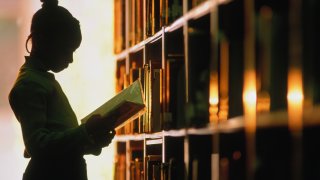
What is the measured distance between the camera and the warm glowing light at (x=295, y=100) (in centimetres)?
145

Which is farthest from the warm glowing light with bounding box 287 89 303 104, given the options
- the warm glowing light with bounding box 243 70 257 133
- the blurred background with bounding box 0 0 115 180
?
the blurred background with bounding box 0 0 115 180

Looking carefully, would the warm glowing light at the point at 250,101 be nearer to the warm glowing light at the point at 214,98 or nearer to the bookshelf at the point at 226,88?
the bookshelf at the point at 226,88

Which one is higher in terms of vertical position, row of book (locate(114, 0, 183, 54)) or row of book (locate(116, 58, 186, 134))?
row of book (locate(114, 0, 183, 54))

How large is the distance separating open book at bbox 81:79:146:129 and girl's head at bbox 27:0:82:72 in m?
0.22

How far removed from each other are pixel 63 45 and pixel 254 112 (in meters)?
0.66

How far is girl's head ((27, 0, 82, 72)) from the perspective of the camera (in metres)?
1.97

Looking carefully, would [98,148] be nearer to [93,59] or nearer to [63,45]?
[63,45]

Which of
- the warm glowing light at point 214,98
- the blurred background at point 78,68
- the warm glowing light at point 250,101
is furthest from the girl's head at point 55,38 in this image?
the blurred background at point 78,68

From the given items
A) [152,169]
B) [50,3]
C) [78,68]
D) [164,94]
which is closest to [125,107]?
[50,3]

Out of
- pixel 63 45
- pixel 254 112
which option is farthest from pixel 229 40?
pixel 63 45

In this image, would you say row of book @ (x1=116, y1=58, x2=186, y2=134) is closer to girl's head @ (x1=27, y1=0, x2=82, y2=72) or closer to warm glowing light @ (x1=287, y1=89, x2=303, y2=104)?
girl's head @ (x1=27, y1=0, x2=82, y2=72)

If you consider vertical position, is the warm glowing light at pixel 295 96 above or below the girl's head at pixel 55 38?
below

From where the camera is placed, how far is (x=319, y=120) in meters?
1.38

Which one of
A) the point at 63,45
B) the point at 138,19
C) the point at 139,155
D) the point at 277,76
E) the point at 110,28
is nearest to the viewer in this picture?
the point at 277,76
